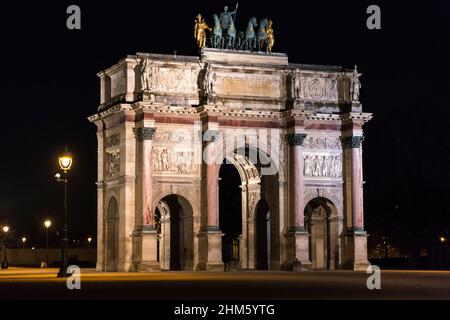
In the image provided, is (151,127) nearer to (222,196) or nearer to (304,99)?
(304,99)

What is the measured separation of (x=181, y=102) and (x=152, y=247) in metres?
8.14

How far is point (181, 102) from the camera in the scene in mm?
61250

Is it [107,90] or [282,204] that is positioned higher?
[107,90]

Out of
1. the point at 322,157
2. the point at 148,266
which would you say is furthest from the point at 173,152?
the point at 322,157

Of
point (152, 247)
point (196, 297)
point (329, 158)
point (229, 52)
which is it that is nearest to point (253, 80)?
point (229, 52)

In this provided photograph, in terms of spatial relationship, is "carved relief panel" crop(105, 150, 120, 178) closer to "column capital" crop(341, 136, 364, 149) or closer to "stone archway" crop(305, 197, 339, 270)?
"stone archway" crop(305, 197, 339, 270)

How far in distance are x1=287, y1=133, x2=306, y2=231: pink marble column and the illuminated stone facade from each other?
6cm

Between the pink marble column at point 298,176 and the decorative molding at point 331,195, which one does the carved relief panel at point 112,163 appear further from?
the decorative molding at point 331,195

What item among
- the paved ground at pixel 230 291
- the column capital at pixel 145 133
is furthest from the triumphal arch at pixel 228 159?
the paved ground at pixel 230 291

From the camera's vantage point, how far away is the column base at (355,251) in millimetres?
63250

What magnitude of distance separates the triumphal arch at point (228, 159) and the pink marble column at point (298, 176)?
66 mm

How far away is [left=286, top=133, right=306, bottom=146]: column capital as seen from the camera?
62.9 meters

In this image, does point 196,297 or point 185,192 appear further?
point 185,192

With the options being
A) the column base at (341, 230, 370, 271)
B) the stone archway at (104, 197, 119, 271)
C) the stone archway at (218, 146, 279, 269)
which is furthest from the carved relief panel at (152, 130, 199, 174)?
the column base at (341, 230, 370, 271)
